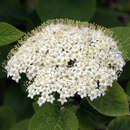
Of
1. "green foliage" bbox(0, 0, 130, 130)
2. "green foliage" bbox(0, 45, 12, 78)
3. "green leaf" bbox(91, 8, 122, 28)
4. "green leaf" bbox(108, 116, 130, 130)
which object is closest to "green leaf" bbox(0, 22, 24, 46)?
"green foliage" bbox(0, 0, 130, 130)

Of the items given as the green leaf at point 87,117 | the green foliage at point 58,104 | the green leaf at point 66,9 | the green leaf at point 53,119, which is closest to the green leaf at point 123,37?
the green foliage at point 58,104

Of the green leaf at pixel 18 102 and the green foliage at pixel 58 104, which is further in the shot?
the green leaf at pixel 18 102

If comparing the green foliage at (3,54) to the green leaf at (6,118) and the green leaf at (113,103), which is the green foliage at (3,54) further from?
the green leaf at (113,103)

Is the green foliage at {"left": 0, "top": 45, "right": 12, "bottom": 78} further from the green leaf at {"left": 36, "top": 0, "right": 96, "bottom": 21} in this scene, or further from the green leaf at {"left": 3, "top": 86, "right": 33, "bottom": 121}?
the green leaf at {"left": 3, "top": 86, "right": 33, "bottom": 121}

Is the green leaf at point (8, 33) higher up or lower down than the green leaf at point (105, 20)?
higher up

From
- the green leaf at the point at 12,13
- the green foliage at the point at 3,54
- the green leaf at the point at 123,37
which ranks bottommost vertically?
the green foliage at the point at 3,54

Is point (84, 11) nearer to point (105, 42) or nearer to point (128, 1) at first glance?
point (105, 42)

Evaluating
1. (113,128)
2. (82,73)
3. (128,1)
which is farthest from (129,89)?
(128,1)
